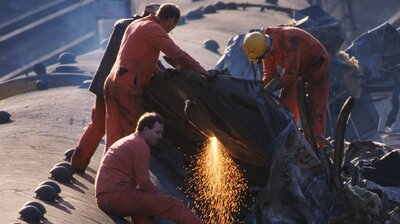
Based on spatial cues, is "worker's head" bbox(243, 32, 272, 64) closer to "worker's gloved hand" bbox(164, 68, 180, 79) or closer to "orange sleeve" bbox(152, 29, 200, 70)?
"worker's gloved hand" bbox(164, 68, 180, 79)

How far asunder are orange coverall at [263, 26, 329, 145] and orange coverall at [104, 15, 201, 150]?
1453 mm

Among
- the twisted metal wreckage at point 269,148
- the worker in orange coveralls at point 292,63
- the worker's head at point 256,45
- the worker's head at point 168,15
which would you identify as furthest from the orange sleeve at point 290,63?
the worker's head at point 168,15

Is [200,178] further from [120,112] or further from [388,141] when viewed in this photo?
[388,141]

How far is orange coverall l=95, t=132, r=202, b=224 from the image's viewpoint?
6.91 meters

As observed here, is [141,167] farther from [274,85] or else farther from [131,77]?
Answer: [274,85]

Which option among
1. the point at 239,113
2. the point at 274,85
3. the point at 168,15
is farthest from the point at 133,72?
the point at 274,85

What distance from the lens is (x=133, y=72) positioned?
838 cm

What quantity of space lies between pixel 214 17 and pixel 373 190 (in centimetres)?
1237

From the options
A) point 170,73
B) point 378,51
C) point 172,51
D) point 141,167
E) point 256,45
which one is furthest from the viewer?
point 378,51

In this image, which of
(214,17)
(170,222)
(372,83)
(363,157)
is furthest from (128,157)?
(214,17)

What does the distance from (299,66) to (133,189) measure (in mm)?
3265

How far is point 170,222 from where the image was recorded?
23.7 ft

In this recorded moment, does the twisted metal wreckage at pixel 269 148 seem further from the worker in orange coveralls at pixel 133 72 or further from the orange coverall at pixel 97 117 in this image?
the orange coverall at pixel 97 117

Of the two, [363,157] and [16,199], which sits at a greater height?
[16,199]
